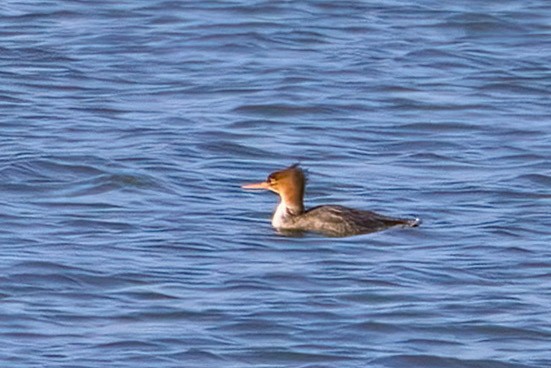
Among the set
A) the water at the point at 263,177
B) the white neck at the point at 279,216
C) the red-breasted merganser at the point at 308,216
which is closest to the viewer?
the water at the point at 263,177

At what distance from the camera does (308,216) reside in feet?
43.0

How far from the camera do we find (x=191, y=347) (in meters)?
10.1

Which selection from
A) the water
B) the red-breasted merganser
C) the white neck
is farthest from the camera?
the white neck

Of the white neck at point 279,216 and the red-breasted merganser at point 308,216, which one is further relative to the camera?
the white neck at point 279,216

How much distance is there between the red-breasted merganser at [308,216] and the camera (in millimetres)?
12688

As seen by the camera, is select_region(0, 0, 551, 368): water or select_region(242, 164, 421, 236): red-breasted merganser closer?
select_region(0, 0, 551, 368): water

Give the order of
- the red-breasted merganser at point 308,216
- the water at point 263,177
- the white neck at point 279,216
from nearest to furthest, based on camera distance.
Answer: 1. the water at point 263,177
2. the red-breasted merganser at point 308,216
3. the white neck at point 279,216

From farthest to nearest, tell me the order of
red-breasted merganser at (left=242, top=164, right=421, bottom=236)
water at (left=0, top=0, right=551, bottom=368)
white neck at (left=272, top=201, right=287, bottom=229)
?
white neck at (left=272, top=201, right=287, bottom=229) → red-breasted merganser at (left=242, top=164, right=421, bottom=236) → water at (left=0, top=0, right=551, bottom=368)

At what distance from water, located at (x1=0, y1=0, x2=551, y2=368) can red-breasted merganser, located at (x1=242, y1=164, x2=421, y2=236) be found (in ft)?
0.30

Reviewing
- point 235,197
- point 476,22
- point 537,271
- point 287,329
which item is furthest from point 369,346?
point 476,22

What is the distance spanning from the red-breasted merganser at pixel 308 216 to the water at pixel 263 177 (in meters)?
0.09

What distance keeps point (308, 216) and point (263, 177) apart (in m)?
1.14

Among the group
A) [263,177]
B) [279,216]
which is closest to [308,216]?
[279,216]

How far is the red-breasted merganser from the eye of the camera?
1269cm
